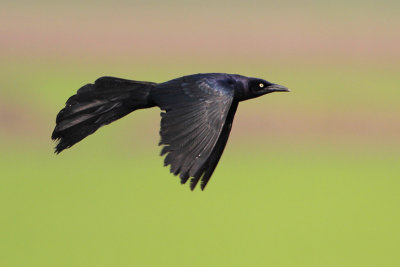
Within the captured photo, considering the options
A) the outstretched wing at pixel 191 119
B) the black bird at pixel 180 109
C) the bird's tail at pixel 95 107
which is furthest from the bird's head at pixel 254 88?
the bird's tail at pixel 95 107

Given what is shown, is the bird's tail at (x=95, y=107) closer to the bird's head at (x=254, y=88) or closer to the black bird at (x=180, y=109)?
the black bird at (x=180, y=109)

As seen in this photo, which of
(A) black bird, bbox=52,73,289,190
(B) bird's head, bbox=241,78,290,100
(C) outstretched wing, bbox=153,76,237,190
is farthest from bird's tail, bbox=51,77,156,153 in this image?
(B) bird's head, bbox=241,78,290,100

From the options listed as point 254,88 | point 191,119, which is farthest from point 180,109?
point 254,88

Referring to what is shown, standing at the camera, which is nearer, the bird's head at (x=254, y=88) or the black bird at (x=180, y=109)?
the black bird at (x=180, y=109)

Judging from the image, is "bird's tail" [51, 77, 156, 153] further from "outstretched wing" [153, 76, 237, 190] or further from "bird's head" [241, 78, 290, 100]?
"bird's head" [241, 78, 290, 100]

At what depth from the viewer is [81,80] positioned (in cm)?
2803

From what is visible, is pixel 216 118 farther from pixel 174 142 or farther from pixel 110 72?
pixel 110 72

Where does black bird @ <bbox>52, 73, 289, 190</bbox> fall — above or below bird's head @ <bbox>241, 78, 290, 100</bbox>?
→ below

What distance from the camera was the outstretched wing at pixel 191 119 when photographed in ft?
22.0

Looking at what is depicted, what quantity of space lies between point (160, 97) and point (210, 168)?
0.82 metres

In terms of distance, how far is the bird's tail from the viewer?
7.55 m

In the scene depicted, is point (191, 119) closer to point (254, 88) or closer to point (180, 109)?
point (180, 109)

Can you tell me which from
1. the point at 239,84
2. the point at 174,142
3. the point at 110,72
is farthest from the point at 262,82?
the point at 110,72

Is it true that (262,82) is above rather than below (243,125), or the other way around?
below
